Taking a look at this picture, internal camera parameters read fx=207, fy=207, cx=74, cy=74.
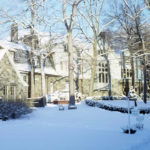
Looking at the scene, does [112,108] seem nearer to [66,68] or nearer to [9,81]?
[9,81]

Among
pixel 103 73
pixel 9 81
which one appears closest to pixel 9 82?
pixel 9 81

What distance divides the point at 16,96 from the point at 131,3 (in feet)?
51.9

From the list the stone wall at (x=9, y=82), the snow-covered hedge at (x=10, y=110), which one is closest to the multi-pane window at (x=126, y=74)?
the stone wall at (x=9, y=82)

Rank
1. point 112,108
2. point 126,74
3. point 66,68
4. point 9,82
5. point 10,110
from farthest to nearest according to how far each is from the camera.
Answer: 1. point 126,74
2. point 66,68
3. point 9,82
4. point 112,108
5. point 10,110

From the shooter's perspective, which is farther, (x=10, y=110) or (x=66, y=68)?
(x=66, y=68)

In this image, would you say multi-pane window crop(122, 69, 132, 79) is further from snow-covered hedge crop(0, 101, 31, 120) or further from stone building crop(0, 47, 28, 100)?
snow-covered hedge crop(0, 101, 31, 120)

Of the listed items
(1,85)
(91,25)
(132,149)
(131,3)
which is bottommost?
(132,149)

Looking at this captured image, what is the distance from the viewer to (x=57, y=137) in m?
6.66

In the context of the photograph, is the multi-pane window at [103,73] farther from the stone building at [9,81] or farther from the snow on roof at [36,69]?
the stone building at [9,81]

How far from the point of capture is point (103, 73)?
3319 cm

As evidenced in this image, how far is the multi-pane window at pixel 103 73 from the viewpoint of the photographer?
107 ft

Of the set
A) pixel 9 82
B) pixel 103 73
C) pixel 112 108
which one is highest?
pixel 103 73

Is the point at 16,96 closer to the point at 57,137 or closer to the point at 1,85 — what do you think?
the point at 1,85

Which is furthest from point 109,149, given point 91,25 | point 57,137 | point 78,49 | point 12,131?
point 78,49
